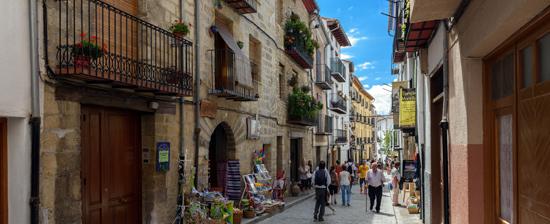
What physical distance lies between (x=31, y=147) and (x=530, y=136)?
18.0 feet

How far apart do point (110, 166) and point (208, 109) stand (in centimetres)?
327

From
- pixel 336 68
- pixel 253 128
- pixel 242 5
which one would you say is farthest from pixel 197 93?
pixel 336 68

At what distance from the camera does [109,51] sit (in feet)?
21.7

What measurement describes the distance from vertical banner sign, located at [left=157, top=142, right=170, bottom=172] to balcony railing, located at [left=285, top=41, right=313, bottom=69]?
10.4m

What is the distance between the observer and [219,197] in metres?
10.1

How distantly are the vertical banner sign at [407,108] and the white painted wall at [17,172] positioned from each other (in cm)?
893

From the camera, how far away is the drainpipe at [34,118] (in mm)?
5664

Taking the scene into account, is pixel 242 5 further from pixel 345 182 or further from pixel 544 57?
pixel 544 57

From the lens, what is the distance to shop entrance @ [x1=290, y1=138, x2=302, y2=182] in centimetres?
2108

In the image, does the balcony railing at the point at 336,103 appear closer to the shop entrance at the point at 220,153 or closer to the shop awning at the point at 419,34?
the shop entrance at the point at 220,153

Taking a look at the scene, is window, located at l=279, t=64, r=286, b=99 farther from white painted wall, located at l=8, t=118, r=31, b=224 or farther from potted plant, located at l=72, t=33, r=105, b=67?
white painted wall, located at l=8, t=118, r=31, b=224

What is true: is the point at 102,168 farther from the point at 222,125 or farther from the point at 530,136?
the point at 530,136

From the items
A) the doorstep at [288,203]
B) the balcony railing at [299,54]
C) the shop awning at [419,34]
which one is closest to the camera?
the shop awning at [419,34]

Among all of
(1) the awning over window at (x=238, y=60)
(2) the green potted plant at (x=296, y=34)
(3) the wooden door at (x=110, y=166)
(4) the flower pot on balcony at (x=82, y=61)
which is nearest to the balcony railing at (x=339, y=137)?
A: (2) the green potted plant at (x=296, y=34)
